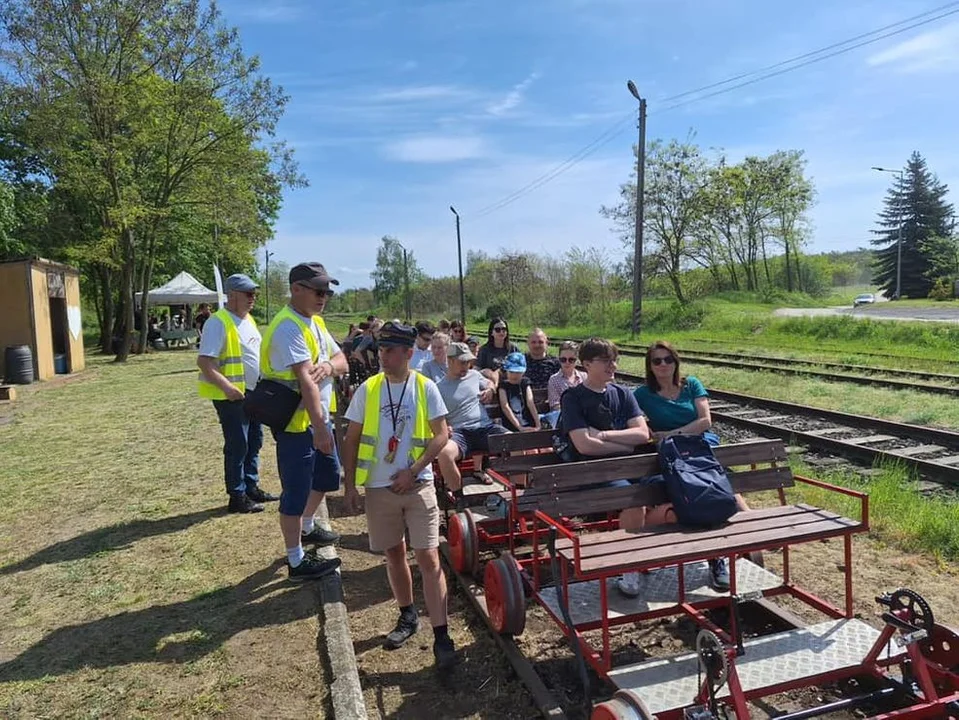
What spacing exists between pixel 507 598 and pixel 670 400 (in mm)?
1896

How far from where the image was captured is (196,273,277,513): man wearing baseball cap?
5.78 meters

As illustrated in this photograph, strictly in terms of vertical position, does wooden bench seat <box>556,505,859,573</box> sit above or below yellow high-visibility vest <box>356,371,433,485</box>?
below

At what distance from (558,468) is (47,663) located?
2967mm

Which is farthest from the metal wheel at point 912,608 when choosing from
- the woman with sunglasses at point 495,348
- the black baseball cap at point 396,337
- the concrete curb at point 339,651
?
the woman with sunglasses at point 495,348

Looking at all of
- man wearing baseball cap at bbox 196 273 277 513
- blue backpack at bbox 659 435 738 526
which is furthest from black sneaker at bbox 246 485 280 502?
blue backpack at bbox 659 435 738 526

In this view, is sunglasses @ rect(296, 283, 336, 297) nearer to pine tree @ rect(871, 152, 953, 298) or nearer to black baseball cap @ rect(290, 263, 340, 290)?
black baseball cap @ rect(290, 263, 340, 290)

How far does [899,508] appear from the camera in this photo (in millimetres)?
5793

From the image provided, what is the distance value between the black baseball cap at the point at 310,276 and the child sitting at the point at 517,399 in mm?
2778

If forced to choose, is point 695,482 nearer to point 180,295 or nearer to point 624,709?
point 624,709

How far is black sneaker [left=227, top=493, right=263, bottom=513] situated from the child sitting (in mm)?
2451

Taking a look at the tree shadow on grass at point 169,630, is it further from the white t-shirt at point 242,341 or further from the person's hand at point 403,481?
the white t-shirt at point 242,341

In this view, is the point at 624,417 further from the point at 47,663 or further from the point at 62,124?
the point at 62,124

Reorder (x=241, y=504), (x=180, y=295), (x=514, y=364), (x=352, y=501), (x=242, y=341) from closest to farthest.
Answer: (x=352, y=501) < (x=242, y=341) < (x=241, y=504) < (x=514, y=364) < (x=180, y=295)

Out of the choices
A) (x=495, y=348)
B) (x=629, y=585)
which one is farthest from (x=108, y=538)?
(x=495, y=348)
